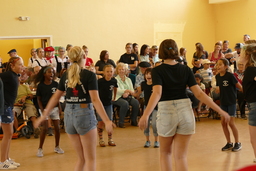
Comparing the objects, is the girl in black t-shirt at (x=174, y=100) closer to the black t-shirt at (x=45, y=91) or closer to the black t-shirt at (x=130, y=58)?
the black t-shirt at (x=45, y=91)

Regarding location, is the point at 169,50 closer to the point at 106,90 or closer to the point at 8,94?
the point at 8,94

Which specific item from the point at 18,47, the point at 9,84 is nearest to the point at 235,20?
the point at 18,47

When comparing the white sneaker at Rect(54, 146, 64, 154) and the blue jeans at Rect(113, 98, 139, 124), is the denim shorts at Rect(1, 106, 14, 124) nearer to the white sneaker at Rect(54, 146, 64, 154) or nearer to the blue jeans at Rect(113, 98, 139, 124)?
the white sneaker at Rect(54, 146, 64, 154)

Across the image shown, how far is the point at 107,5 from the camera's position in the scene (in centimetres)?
1303

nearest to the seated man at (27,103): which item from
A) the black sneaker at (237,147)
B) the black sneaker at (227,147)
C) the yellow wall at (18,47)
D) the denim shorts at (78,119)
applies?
the black sneaker at (227,147)

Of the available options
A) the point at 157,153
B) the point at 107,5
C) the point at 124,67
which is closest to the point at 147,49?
the point at 124,67

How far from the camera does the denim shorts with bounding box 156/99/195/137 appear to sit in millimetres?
3586

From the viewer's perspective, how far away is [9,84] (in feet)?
17.4

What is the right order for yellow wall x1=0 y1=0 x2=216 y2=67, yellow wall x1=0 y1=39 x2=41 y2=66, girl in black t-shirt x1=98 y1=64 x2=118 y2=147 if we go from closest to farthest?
girl in black t-shirt x1=98 y1=64 x2=118 y2=147, yellow wall x1=0 y1=0 x2=216 y2=67, yellow wall x1=0 y1=39 x2=41 y2=66

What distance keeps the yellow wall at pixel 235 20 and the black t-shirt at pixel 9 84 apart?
10.2 m

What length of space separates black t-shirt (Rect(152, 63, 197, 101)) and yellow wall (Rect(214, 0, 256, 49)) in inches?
419

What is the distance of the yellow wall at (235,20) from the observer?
1362 centimetres

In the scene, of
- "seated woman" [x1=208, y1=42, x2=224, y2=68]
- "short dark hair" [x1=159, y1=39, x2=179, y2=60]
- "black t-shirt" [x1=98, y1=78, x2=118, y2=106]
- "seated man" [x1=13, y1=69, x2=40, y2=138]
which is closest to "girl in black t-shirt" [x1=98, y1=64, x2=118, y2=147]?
"black t-shirt" [x1=98, y1=78, x2=118, y2=106]

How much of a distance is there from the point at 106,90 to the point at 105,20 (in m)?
6.57
